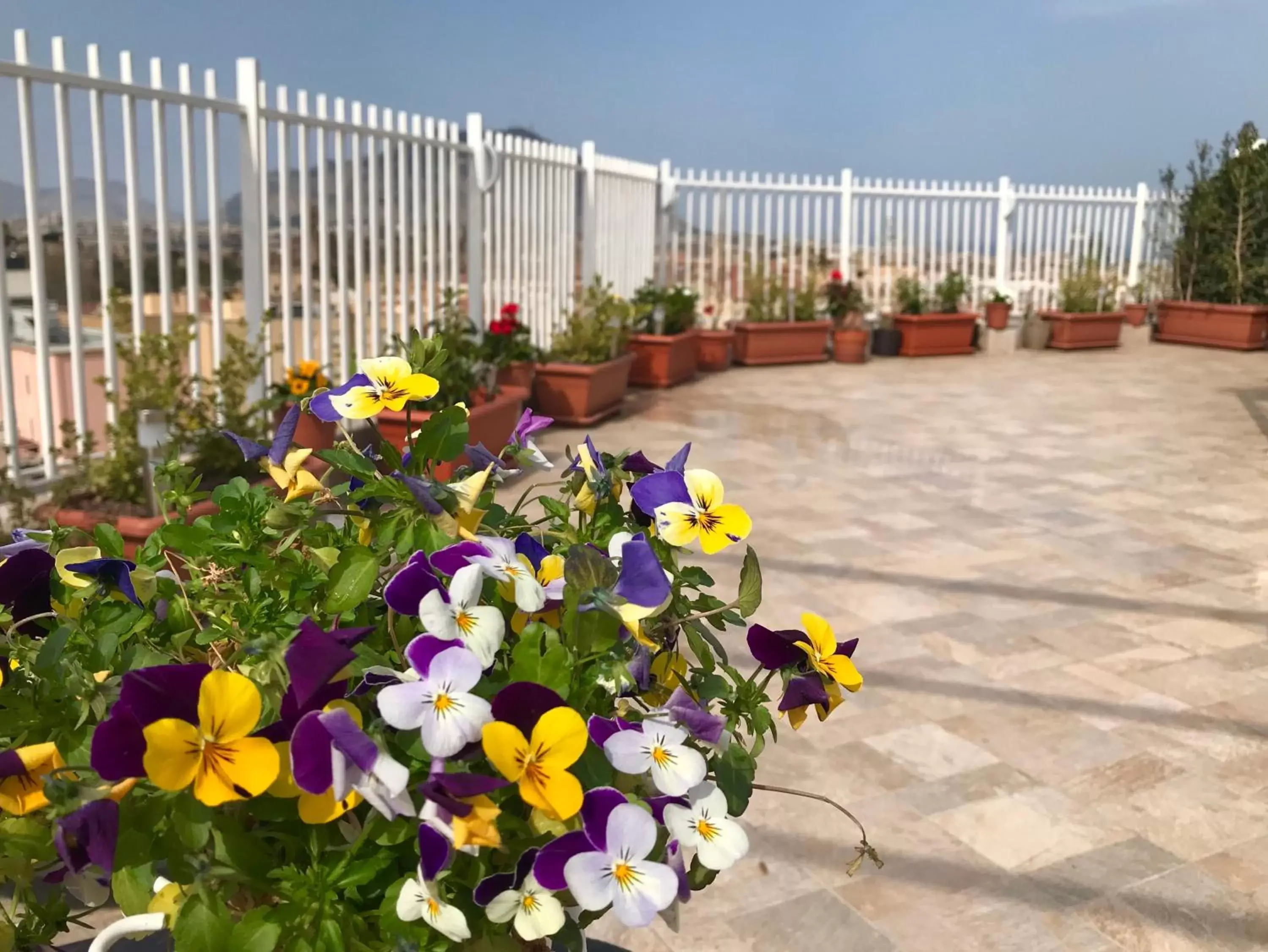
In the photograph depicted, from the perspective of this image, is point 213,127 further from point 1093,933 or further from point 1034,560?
point 1093,933

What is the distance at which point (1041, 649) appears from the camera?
3705 mm

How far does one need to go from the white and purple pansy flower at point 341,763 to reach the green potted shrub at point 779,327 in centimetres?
1048

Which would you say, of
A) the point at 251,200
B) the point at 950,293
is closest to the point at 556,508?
the point at 251,200

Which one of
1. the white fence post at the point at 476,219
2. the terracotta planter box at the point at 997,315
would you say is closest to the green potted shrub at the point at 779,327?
the terracotta planter box at the point at 997,315

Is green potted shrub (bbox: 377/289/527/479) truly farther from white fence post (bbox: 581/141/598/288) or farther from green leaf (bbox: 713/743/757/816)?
green leaf (bbox: 713/743/757/816)

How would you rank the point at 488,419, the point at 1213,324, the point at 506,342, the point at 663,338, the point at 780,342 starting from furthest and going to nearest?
the point at 1213,324 < the point at 780,342 < the point at 663,338 < the point at 506,342 < the point at 488,419

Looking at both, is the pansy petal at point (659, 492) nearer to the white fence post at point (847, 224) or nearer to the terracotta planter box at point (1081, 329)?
the white fence post at point (847, 224)

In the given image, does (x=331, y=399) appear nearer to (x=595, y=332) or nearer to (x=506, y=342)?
(x=506, y=342)

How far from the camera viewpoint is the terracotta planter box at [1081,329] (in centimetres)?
1281

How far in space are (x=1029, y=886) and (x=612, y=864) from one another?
1929mm

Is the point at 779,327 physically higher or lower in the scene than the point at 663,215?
lower

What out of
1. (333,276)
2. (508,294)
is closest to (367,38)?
(508,294)

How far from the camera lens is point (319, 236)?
577 cm

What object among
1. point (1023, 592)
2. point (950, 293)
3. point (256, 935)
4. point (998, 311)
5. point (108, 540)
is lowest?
point (1023, 592)
